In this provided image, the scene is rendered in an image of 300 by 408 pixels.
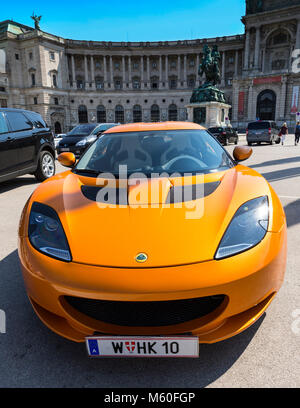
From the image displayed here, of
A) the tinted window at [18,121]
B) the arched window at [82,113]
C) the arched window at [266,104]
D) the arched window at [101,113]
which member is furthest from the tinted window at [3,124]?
the arched window at [101,113]

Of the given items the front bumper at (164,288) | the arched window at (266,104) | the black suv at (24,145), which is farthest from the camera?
the arched window at (266,104)

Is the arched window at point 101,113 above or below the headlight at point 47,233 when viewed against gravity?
above

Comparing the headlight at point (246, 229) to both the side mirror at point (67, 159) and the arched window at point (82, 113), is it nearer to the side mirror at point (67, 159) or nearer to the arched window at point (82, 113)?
the side mirror at point (67, 159)

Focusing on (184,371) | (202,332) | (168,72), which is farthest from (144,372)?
(168,72)

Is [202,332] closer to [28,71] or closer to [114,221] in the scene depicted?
[114,221]

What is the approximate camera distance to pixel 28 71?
6284cm

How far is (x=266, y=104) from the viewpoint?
186 ft

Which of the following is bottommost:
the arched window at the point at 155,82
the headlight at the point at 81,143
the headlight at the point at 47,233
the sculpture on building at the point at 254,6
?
the headlight at the point at 81,143

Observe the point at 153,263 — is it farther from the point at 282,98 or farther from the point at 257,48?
the point at 257,48

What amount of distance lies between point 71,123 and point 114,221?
70.9 meters

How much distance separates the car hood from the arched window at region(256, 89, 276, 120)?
6088 centimetres

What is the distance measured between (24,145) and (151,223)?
6.35 m

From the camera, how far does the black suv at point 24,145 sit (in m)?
6.78
